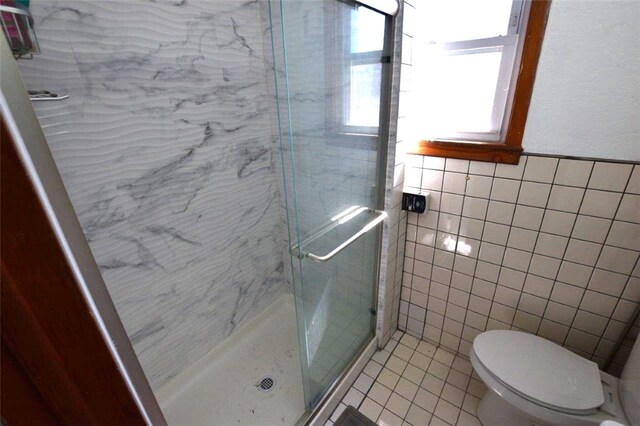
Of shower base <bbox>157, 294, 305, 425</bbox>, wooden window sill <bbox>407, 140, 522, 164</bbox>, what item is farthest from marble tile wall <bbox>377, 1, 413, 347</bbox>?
shower base <bbox>157, 294, 305, 425</bbox>

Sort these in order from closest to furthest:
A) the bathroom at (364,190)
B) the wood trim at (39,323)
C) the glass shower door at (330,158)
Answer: the wood trim at (39,323), the glass shower door at (330,158), the bathroom at (364,190)

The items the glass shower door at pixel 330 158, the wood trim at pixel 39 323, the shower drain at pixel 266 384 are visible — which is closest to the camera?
the wood trim at pixel 39 323

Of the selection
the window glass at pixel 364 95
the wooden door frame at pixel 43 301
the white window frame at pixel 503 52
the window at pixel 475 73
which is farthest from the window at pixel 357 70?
the wooden door frame at pixel 43 301

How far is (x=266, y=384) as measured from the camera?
1616 millimetres

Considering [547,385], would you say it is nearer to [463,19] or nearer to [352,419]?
[352,419]

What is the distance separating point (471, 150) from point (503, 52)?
1.36 feet

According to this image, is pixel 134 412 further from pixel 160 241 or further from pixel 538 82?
pixel 538 82

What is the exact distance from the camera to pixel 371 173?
4.59 feet

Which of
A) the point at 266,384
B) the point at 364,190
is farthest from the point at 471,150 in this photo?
the point at 266,384

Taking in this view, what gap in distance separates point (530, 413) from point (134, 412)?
1328 millimetres

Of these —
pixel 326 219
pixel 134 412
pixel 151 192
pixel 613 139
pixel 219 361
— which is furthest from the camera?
pixel 219 361

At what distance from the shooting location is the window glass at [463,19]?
1.18m

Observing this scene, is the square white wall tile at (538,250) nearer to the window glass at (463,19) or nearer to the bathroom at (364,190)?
the bathroom at (364,190)

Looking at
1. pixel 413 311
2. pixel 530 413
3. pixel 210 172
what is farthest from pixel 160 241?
pixel 530 413
